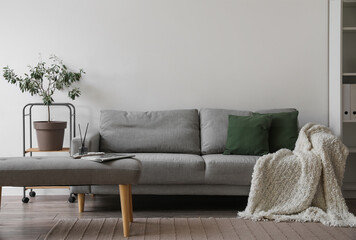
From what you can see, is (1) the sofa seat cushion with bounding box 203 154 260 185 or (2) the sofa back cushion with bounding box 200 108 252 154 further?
(2) the sofa back cushion with bounding box 200 108 252 154

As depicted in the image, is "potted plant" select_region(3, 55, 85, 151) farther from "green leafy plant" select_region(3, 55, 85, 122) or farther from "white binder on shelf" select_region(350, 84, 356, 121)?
"white binder on shelf" select_region(350, 84, 356, 121)

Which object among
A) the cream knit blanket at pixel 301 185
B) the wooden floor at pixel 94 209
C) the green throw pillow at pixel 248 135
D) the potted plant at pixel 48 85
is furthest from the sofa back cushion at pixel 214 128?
the potted plant at pixel 48 85

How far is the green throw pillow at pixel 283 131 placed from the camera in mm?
4406

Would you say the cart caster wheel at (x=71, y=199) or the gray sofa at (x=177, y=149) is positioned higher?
the gray sofa at (x=177, y=149)

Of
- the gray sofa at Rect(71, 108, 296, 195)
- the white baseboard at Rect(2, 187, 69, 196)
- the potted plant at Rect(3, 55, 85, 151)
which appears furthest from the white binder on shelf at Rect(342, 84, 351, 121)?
the white baseboard at Rect(2, 187, 69, 196)

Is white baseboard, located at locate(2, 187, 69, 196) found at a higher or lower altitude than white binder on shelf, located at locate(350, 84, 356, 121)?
lower

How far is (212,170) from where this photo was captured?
13.1 ft

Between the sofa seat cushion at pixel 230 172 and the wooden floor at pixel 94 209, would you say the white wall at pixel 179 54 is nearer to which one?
the wooden floor at pixel 94 209

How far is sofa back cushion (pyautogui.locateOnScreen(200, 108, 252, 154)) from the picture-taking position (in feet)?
14.8

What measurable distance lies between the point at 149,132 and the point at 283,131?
1.19 meters

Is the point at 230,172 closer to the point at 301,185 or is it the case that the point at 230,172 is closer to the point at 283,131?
the point at 301,185

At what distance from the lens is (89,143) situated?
411 cm

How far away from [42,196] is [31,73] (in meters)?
1.17

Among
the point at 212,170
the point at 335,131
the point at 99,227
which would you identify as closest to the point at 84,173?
the point at 99,227
